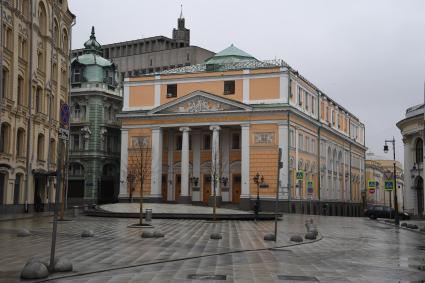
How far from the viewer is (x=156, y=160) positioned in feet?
219

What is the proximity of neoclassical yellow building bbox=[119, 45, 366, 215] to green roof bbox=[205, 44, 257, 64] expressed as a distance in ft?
0.41

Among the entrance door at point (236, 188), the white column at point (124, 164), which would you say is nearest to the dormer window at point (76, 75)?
the white column at point (124, 164)

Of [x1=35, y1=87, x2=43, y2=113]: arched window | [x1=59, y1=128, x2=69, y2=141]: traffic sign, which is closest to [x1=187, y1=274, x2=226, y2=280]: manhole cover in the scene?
[x1=59, y1=128, x2=69, y2=141]: traffic sign

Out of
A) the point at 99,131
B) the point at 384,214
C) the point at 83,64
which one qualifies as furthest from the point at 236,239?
the point at 83,64

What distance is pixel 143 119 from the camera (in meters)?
67.8

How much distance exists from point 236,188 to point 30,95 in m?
27.0

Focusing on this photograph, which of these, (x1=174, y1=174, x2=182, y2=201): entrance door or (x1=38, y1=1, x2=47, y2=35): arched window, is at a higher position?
(x1=38, y1=1, x2=47, y2=35): arched window

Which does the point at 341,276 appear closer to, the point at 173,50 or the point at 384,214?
the point at 384,214

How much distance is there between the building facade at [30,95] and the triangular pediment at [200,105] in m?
14.0

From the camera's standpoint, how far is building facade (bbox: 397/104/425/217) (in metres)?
59.0

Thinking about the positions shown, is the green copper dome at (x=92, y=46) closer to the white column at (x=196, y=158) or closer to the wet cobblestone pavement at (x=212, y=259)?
the white column at (x=196, y=158)

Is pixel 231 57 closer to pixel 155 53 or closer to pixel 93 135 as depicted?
pixel 93 135

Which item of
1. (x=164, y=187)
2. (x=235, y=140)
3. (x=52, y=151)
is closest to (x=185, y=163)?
(x=164, y=187)

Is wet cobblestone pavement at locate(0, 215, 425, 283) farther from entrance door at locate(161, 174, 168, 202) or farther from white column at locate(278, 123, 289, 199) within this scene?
entrance door at locate(161, 174, 168, 202)
